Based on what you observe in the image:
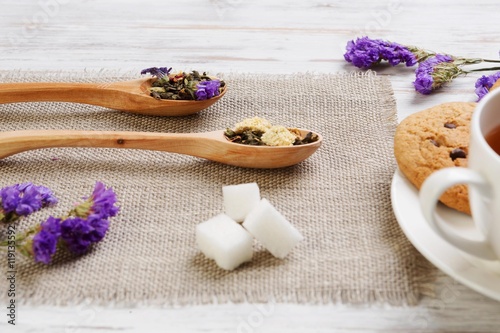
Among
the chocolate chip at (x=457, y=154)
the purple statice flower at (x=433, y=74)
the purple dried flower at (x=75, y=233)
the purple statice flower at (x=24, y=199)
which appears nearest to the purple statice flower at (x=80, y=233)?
the purple dried flower at (x=75, y=233)

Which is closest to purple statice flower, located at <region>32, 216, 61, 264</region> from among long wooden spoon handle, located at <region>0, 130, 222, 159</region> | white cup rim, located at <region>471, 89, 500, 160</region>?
long wooden spoon handle, located at <region>0, 130, 222, 159</region>

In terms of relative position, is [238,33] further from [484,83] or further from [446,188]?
[446,188]

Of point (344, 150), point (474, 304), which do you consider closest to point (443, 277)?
point (474, 304)

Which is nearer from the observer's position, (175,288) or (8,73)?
(175,288)

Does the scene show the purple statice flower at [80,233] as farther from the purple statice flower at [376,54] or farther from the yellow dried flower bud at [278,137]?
the purple statice flower at [376,54]

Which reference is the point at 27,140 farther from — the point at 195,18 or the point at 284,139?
the point at 195,18

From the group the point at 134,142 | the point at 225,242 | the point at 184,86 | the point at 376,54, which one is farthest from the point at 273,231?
the point at 376,54
